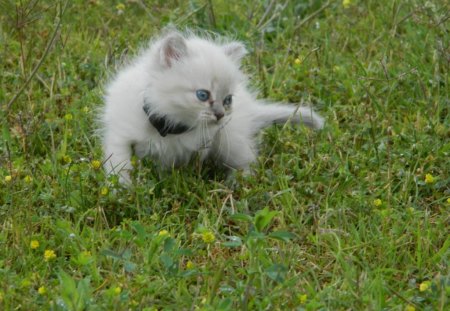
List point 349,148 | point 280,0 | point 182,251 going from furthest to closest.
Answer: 1. point 280,0
2. point 349,148
3. point 182,251

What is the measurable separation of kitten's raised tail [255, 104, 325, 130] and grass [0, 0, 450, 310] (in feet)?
0.28

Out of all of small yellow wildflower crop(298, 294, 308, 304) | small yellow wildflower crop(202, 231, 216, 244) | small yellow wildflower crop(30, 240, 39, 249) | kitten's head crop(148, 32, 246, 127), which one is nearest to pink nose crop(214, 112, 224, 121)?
kitten's head crop(148, 32, 246, 127)

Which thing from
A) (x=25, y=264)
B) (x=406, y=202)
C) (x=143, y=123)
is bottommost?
(x=406, y=202)

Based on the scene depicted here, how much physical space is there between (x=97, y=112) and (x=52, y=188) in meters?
0.93

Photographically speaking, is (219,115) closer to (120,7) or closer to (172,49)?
(172,49)

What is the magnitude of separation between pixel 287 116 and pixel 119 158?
3.69 ft

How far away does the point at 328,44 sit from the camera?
7020 millimetres

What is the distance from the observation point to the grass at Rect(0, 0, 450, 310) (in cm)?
423

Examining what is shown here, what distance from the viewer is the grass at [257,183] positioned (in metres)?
4.23

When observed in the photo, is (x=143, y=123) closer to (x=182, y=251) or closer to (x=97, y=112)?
(x=97, y=112)

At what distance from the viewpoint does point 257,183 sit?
17.5 feet

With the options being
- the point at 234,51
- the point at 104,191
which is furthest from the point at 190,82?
the point at 104,191

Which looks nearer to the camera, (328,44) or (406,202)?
(406,202)

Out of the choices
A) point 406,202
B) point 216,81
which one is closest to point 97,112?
point 216,81
